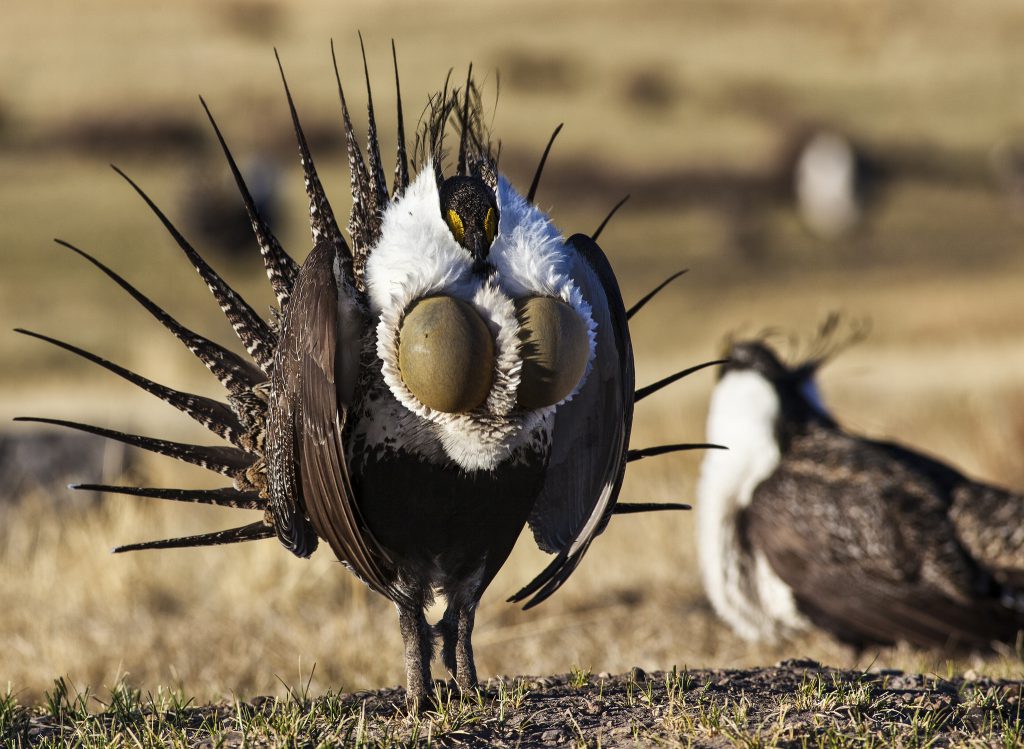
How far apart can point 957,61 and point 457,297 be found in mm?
30108

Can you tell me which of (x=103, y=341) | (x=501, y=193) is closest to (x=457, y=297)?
(x=501, y=193)

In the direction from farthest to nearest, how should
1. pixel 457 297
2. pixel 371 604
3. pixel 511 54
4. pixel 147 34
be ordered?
1. pixel 147 34
2. pixel 511 54
3. pixel 371 604
4. pixel 457 297

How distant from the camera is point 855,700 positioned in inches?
116

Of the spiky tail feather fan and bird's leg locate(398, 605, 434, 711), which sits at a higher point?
the spiky tail feather fan

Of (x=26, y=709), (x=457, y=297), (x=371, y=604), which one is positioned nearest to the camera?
(x=457, y=297)

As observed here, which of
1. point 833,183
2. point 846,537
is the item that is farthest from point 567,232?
point 833,183

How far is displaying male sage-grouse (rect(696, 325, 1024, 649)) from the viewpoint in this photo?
5094 millimetres

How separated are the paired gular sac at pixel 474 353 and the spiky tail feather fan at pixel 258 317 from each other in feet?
1.22

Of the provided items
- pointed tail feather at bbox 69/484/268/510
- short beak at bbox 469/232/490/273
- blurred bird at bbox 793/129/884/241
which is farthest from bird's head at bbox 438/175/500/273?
blurred bird at bbox 793/129/884/241

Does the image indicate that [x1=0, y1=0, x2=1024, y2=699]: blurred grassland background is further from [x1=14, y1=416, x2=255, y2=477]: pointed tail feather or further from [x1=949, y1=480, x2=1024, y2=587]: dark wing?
[x1=14, y1=416, x2=255, y2=477]: pointed tail feather

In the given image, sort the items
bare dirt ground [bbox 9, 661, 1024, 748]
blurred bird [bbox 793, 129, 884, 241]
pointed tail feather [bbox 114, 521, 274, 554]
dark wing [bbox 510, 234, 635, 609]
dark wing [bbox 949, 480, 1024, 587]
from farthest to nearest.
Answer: blurred bird [bbox 793, 129, 884, 241], dark wing [bbox 949, 480, 1024, 587], pointed tail feather [bbox 114, 521, 274, 554], dark wing [bbox 510, 234, 635, 609], bare dirt ground [bbox 9, 661, 1024, 748]

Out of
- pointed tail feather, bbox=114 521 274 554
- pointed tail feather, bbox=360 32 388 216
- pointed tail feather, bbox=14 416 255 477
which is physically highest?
pointed tail feather, bbox=360 32 388 216

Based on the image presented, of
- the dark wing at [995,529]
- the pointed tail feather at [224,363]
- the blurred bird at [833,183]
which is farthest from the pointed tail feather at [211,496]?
the blurred bird at [833,183]

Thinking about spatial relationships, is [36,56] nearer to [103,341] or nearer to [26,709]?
[103,341]
